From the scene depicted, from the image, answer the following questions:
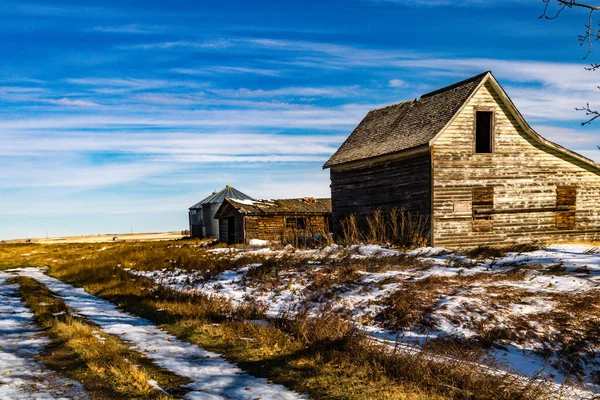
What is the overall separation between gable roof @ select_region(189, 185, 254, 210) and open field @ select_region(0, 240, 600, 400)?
30118mm

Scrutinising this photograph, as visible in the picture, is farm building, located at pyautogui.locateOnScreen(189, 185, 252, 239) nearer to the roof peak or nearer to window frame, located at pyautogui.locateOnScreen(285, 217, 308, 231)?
window frame, located at pyautogui.locateOnScreen(285, 217, 308, 231)

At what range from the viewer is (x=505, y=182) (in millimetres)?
21406

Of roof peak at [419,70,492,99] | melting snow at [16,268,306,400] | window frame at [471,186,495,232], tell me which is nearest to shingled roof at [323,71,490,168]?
roof peak at [419,70,492,99]

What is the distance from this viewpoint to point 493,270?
1383 cm

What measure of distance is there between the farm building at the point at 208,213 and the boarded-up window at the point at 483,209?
28291mm

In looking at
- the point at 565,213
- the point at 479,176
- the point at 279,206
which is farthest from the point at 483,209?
the point at 279,206

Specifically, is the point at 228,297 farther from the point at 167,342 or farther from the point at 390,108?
the point at 390,108

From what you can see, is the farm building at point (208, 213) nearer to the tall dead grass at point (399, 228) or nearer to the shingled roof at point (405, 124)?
the shingled roof at point (405, 124)

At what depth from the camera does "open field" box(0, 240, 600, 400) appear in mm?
6016

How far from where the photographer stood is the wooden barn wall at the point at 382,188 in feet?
68.1

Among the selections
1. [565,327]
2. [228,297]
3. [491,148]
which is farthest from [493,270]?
[491,148]

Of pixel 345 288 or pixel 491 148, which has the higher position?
pixel 491 148

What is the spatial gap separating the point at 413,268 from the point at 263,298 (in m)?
4.62

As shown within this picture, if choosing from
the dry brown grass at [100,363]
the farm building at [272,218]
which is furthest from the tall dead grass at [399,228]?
the dry brown grass at [100,363]
